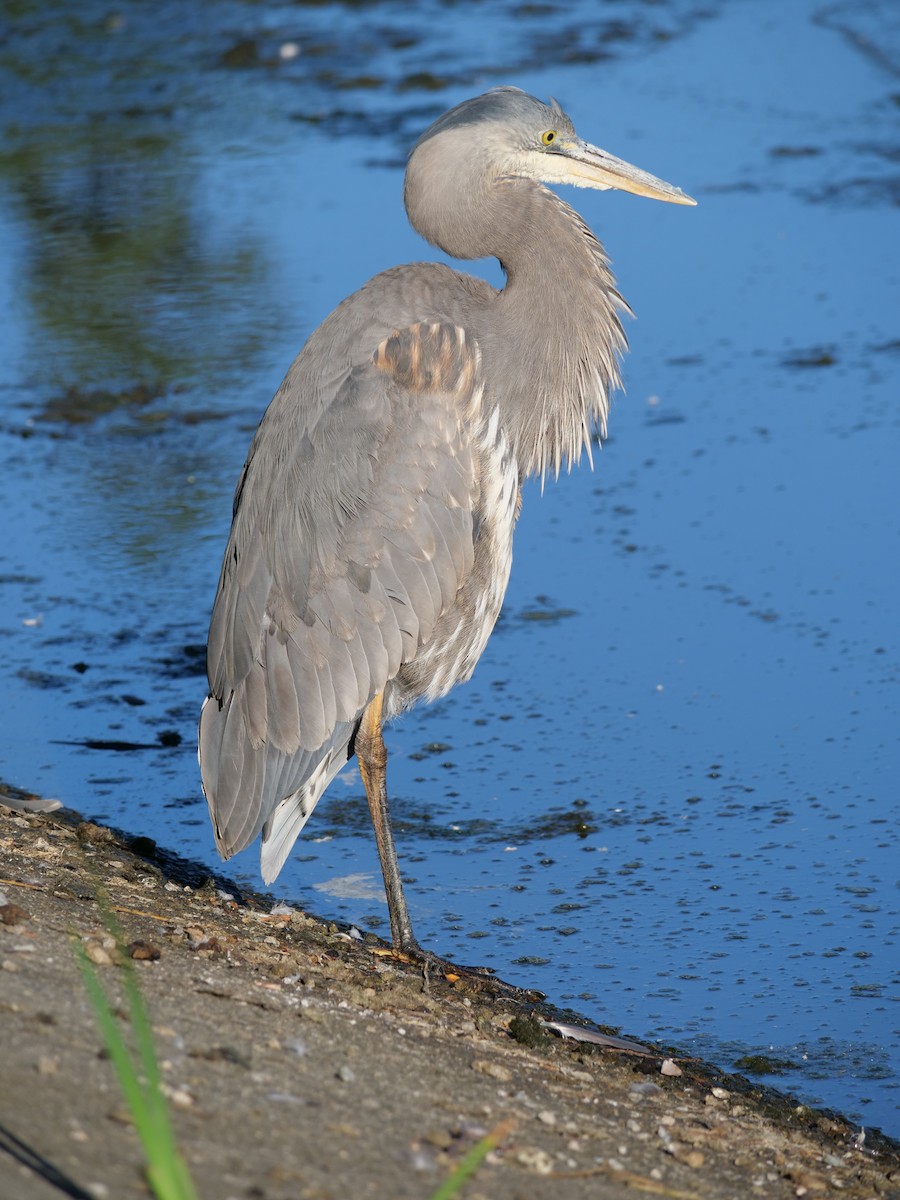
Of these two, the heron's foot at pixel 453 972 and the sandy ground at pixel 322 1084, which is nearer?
the sandy ground at pixel 322 1084

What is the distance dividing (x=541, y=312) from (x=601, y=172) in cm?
54

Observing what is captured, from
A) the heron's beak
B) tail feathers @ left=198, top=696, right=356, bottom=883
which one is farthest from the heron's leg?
the heron's beak

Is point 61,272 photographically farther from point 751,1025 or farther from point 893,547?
point 751,1025

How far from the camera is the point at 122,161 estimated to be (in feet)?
43.7

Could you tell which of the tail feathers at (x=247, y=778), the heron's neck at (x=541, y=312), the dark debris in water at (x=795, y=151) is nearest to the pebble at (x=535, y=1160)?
the tail feathers at (x=247, y=778)

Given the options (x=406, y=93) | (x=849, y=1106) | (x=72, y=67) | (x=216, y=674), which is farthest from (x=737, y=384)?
(x=72, y=67)

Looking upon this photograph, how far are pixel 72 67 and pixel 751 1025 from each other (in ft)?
43.5

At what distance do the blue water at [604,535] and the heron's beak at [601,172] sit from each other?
1.82 m

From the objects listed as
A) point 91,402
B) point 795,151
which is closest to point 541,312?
point 91,402

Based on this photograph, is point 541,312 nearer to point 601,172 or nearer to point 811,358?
point 601,172

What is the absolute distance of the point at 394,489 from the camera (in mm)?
4863

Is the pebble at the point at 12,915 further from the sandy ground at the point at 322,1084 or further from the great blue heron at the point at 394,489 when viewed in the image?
the great blue heron at the point at 394,489

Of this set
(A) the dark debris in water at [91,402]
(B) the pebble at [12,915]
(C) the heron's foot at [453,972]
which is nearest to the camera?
(B) the pebble at [12,915]

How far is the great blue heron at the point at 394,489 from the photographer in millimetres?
4883
